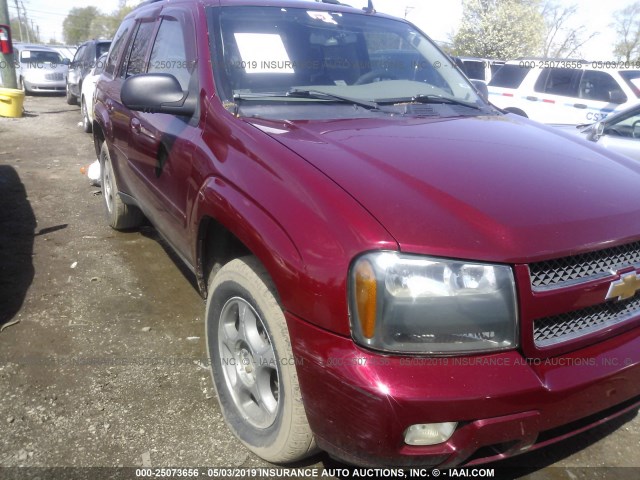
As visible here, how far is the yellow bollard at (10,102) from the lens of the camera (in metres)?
10.6

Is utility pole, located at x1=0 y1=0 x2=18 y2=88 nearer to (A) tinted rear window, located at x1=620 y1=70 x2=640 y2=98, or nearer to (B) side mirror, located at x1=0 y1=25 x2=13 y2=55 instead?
(B) side mirror, located at x1=0 y1=25 x2=13 y2=55

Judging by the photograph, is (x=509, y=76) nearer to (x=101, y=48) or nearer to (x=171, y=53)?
(x=101, y=48)

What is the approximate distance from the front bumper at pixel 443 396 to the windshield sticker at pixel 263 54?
1.45m

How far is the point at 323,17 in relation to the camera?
3.23m

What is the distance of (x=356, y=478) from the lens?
2.23 m

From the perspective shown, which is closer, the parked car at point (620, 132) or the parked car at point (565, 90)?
the parked car at point (620, 132)

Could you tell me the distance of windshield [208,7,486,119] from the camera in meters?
2.70

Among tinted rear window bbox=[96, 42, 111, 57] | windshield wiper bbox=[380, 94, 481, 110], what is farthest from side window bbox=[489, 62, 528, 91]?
windshield wiper bbox=[380, 94, 481, 110]

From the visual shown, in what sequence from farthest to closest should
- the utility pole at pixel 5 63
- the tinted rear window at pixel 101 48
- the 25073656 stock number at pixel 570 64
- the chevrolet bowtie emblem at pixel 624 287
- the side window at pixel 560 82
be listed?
the utility pole at pixel 5 63
the tinted rear window at pixel 101 48
the side window at pixel 560 82
the 25073656 stock number at pixel 570 64
the chevrolet bowtie emblem at pixel 624 287

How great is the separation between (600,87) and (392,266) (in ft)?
30.5

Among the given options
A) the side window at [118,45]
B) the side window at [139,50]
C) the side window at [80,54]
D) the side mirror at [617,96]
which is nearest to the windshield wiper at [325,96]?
the side window at [139,50]

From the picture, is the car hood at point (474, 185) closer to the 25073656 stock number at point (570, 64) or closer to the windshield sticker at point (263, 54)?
the windshield sticker at point (263, 54)

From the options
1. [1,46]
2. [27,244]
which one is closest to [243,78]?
[27,244]

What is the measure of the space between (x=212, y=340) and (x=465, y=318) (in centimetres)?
131
